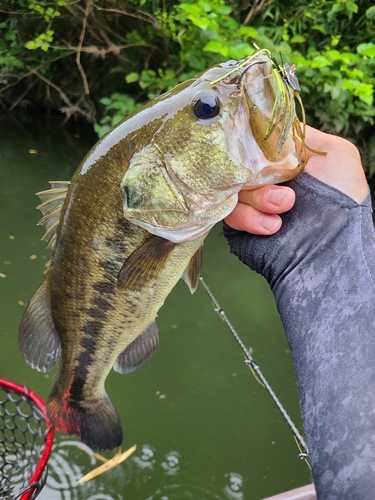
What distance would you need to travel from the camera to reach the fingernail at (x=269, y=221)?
1.21 meters

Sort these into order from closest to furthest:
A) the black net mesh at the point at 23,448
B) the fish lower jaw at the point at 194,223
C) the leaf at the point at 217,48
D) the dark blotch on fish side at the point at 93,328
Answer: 1. the fish lower jaw at the point at 194,223
2. the dark blotch on fish side at the point at 93,328
3. the black net mesh at the point at 23,448
4. the leaf at the point at 217,48

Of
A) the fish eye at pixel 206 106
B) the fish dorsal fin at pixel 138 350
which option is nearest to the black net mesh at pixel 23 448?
the fish dorsal fin at pixel 138 350

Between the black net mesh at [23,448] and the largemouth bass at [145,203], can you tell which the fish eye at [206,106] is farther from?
the black net mesh at [23,448]

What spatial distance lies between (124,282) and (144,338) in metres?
0.49

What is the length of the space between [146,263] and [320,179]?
53cm

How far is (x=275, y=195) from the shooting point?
114cm

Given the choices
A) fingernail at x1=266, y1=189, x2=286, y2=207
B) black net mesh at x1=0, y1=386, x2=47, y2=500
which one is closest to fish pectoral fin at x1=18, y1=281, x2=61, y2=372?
black net mesh at x1=0, y1=386, x2=47, y2=500

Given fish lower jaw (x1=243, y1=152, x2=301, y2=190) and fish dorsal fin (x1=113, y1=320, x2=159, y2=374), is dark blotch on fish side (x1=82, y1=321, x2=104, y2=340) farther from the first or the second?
fish lower jaw (x1=243, y1=152, x2=301, y2=190)

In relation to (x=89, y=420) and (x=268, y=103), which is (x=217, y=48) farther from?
(x=89, y=420)

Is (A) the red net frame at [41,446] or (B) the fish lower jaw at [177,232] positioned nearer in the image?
(B) the fish lower jaw at [177,232]

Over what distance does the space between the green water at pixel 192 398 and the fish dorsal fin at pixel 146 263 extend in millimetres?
1544

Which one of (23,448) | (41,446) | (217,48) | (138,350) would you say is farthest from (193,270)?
(217,48)

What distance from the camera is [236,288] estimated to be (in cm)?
384

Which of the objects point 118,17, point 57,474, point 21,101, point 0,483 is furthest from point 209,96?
point 21,101
